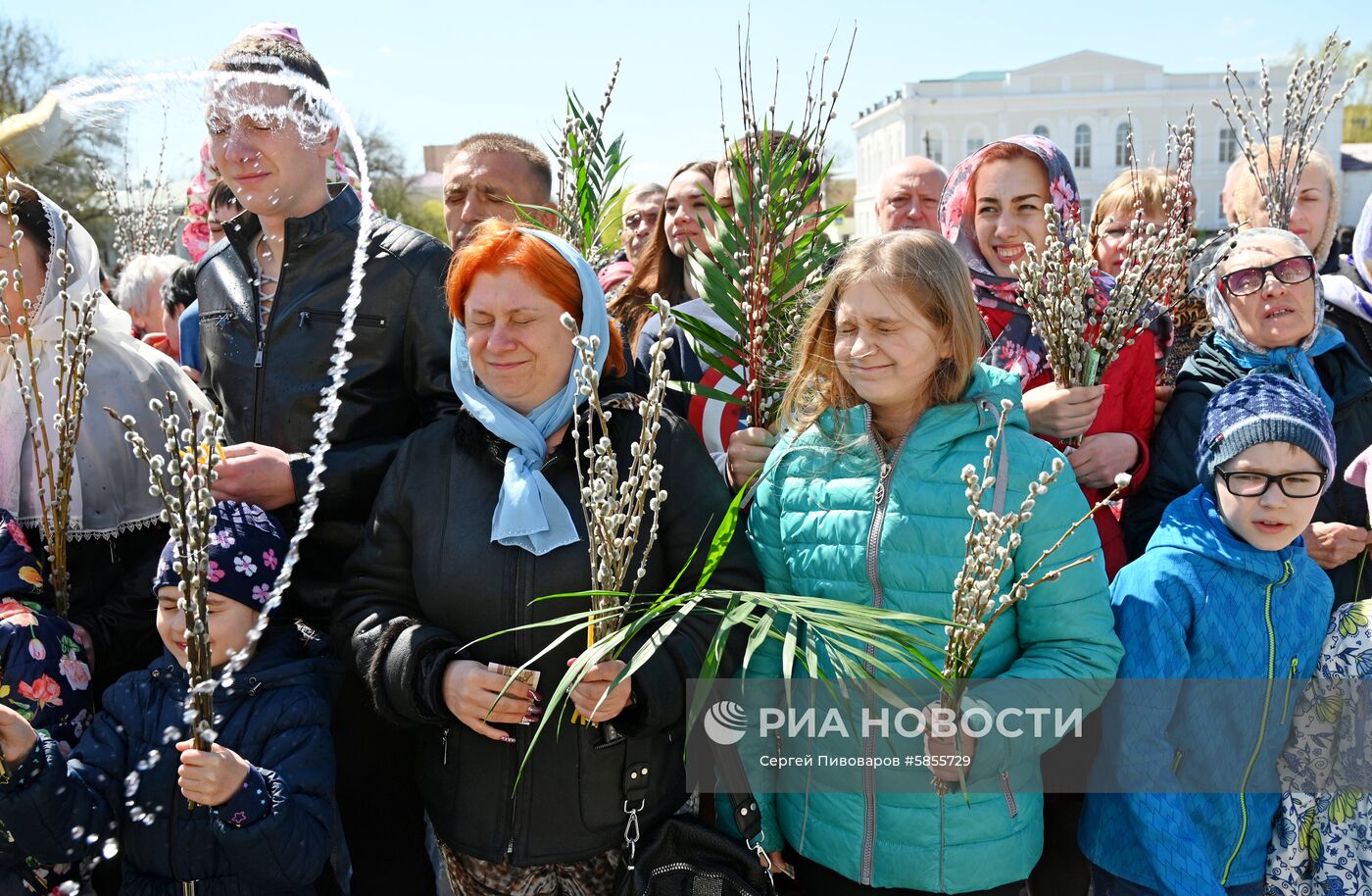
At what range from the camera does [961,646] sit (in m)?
2.09

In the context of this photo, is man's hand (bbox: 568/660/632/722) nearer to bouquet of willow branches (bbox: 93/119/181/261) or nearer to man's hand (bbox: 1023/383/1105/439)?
man's hand (bbox: 1023/383/1105/439)

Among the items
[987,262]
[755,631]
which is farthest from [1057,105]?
[755,631]

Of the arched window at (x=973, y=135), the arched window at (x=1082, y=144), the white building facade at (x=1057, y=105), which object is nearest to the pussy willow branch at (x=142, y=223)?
the white building facade at (x=1057, y=105)

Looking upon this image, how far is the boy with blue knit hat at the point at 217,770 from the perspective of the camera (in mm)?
2232

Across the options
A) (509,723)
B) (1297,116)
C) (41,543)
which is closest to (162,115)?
(41,543)

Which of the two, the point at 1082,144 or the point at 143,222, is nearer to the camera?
the point at 143,222

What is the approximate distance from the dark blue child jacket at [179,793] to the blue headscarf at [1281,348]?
8.80 ft

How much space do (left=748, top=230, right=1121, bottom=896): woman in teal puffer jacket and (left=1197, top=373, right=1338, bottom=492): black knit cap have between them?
52cm

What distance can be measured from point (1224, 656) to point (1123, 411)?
0.78 meters

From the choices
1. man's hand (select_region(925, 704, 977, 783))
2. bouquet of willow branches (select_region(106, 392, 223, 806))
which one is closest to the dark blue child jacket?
bouquet of willow branches (select_region(106, 392, 223, 806))

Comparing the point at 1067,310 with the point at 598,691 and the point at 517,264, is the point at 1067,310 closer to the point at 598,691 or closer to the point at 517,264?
the point at 517,264

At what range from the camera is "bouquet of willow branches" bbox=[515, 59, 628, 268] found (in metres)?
3.38

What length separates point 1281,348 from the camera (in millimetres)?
3018

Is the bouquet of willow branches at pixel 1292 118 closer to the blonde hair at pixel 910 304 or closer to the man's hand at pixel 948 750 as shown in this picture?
the blonde hair at pixel 910 304
